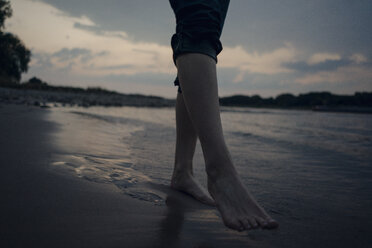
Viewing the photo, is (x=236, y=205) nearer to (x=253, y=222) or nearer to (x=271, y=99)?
(x=253, y=222)

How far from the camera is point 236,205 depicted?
873mm

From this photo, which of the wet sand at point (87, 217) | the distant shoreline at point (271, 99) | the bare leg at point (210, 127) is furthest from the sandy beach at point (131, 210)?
the distant shoreline at point (271, 99)

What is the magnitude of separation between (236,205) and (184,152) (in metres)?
0.44

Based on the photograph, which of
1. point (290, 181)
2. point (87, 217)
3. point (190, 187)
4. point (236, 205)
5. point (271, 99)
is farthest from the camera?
point (271, 99)

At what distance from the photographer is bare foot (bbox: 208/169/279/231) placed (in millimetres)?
792

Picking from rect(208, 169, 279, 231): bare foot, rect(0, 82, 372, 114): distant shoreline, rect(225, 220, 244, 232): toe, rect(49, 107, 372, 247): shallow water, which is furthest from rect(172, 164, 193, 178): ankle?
rect(0, 82, 372, 114): distant shoreline

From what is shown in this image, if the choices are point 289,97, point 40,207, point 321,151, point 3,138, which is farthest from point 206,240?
point 289,97

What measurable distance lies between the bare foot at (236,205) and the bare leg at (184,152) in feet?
0.79

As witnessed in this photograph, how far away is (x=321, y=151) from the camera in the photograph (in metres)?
2.63

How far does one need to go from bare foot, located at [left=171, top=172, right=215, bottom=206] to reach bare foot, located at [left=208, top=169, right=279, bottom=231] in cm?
16

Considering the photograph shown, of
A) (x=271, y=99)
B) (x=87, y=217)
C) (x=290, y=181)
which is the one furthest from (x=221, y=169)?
(x=271, y=99)

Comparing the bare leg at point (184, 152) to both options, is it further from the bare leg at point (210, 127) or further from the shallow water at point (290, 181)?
the bare leg at point (210, 127)

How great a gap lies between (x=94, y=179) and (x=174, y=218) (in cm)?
46

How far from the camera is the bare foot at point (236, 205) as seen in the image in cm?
79
